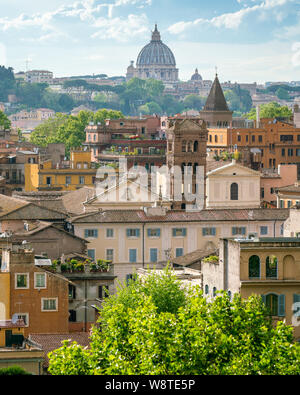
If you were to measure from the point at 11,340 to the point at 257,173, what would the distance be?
37790mm

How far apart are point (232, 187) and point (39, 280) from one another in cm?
3026

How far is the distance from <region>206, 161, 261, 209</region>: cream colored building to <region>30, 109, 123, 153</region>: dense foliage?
57979 mm

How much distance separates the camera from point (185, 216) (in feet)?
182

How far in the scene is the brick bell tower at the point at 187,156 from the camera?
65.0 metres

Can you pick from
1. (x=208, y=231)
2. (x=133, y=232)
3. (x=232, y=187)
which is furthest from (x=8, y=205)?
(x=232, y=187)

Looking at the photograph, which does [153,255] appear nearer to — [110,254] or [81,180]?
[110,254]

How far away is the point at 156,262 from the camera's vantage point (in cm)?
5338

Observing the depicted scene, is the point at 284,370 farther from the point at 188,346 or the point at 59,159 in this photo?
the point at 59,159

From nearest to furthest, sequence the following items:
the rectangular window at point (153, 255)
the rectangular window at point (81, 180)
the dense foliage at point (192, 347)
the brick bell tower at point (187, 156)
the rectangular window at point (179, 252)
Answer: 1. the dense foliage at point (192, 347)
2. the rectangular window at point (153, 255)
3. the rectangular window at point (179, 252)
4. the brick bell tower at point (187, 156)
5. the rectangular window at point (81, 180)

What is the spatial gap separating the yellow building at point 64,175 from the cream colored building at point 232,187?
52.8 feet

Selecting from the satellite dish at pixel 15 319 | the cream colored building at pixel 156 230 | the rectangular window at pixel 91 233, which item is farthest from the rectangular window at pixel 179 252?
the satellite dish at pixel 15 319

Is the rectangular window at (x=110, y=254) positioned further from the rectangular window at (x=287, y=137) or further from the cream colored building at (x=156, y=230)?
the rectangular window at (x=287, y=137)

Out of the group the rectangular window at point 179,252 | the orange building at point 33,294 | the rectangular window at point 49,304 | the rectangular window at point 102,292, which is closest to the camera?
the orange building at point 33,294

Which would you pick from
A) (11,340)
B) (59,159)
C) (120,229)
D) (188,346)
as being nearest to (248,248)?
(11,340)
